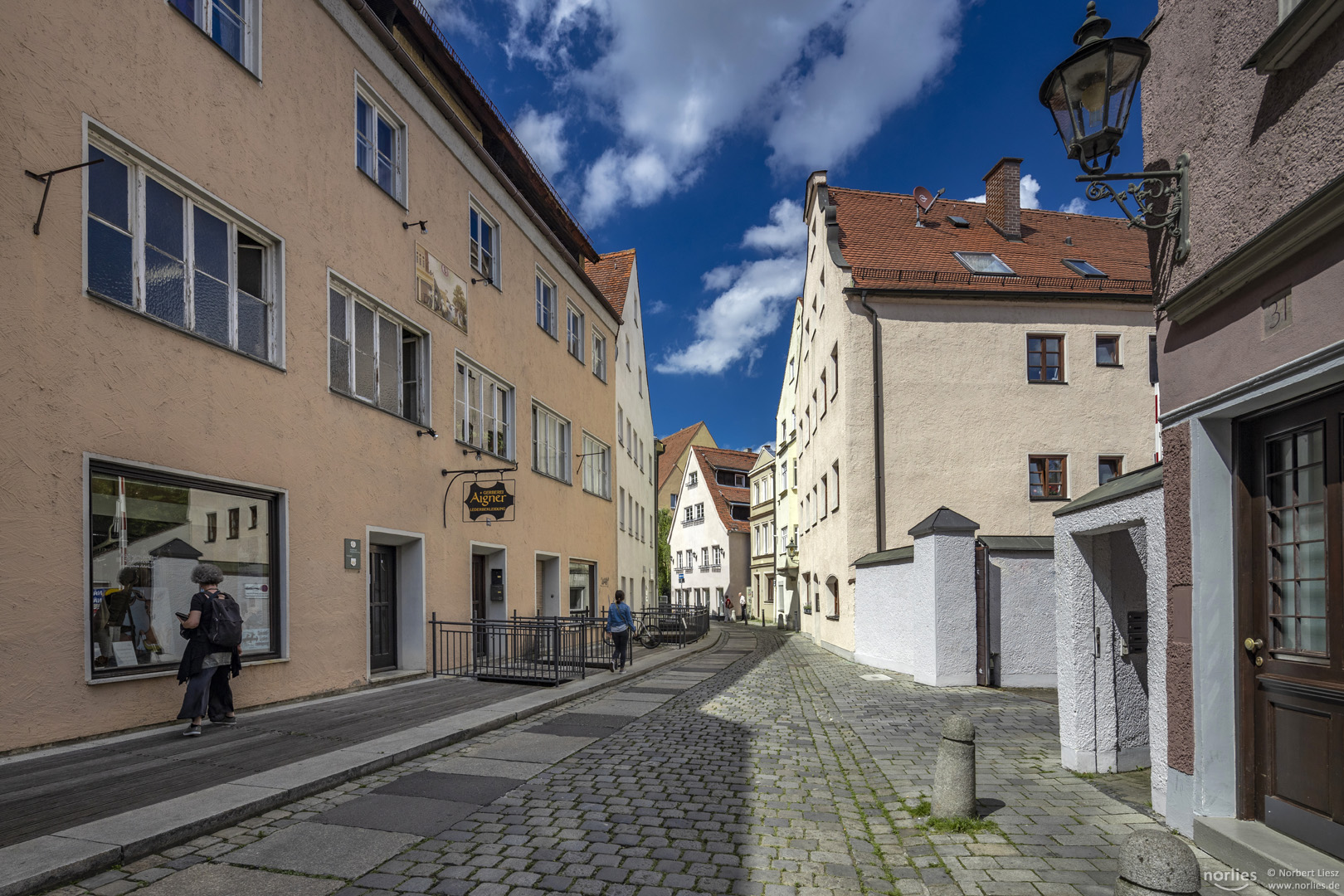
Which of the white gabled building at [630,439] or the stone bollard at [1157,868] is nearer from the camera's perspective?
the stone bollard at [1157,868]

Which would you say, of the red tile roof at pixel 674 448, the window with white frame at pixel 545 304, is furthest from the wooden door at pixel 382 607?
the red tile roof at pixel 674 448

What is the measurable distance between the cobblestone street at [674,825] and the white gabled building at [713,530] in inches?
1745

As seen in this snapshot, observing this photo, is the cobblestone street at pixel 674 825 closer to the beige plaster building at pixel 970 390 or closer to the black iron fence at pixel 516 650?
the black iron fence at pixel 516 650

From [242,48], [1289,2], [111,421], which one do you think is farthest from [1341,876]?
[242,48]

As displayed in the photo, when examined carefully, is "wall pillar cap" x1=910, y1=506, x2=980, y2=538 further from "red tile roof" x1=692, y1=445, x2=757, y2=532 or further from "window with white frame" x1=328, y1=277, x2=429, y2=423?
"red tile roof" x1=692, y1=445, x2=757, y2=532

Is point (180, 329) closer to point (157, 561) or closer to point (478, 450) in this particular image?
point (157, 561)

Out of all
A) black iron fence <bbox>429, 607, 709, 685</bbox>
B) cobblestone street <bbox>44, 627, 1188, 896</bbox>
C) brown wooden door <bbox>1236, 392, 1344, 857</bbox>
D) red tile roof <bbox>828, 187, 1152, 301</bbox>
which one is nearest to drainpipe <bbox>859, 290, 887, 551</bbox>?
red tile roof <bbox>828, 187, 1152, 301</bbox>

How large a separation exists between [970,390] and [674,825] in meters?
18.1

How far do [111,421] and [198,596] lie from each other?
5.83ft

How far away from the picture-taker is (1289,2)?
470cm

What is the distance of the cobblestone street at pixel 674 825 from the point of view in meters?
4.61

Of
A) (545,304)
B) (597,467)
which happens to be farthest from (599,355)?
(545,304)

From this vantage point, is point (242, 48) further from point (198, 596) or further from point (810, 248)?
point (810, 248)

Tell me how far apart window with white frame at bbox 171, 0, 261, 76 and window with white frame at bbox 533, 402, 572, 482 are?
35.0 feet
